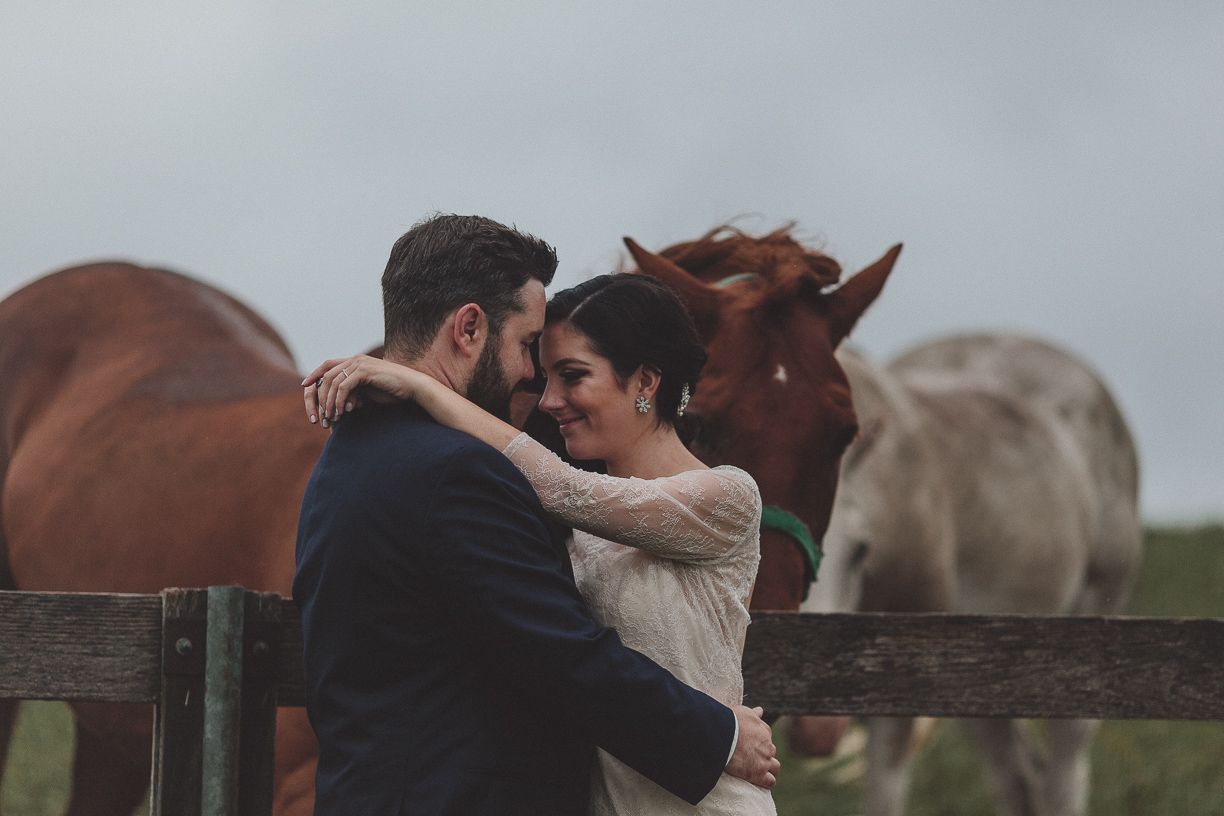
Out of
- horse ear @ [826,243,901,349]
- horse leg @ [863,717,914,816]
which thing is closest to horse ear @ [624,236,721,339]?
horse ear @ [826,243,901,349]

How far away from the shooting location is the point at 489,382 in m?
1.74

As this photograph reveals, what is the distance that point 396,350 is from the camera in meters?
1.75

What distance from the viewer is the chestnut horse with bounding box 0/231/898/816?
2564 mm

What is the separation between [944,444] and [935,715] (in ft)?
12.3

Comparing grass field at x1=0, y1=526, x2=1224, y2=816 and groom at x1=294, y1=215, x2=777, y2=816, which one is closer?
groom at x1=294, y1=215, x2=777, y2=816

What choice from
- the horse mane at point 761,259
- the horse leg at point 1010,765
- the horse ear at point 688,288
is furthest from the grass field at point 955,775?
the horse ear at point 688,288

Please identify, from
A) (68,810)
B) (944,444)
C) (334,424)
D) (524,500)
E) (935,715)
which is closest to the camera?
(524,500)

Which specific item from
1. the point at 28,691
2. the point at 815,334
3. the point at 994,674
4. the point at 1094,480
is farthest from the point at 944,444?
the point at 28,691

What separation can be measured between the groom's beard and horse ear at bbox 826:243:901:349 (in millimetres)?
1316

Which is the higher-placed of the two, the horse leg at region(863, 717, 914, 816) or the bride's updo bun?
the bride's updo bun

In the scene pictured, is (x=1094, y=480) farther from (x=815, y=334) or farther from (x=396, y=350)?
(x=396, y=350)

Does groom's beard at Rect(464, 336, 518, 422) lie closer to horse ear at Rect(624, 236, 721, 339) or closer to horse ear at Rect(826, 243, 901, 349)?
horse ear at Rect(624, 236, 721, 339)

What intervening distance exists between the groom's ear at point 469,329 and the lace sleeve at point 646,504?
0.16 m

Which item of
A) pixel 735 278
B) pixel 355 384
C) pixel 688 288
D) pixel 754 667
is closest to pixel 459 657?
pixel 355 384
